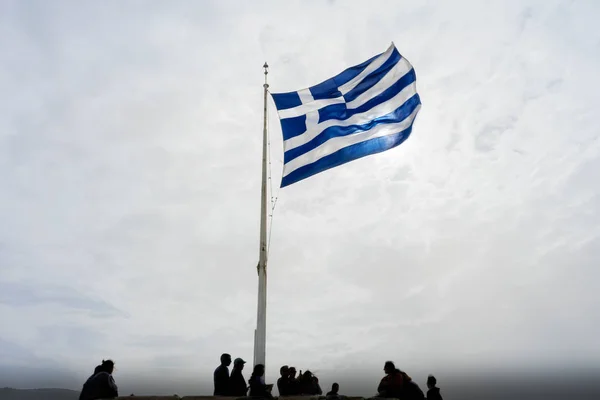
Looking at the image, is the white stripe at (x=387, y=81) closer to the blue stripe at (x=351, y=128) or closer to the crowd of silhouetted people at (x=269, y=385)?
the blue stripe at (x=351, y=128)

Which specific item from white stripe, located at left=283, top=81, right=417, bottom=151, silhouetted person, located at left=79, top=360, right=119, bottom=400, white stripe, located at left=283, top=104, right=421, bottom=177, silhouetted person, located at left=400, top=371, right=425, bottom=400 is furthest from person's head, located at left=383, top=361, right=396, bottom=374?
white stripe, located at left=283, top=81, right=417, bottom=151

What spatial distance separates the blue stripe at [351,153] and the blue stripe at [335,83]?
1933 mm

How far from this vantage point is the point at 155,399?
10133mm

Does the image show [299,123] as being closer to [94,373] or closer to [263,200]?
[263,200]

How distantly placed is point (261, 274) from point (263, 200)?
7.41 feet

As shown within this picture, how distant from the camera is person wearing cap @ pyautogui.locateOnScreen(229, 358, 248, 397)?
11.6 metres

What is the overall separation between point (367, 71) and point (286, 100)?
299cm

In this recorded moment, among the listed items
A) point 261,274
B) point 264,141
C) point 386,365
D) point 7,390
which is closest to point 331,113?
point 264,141

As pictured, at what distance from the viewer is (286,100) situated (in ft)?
54.9

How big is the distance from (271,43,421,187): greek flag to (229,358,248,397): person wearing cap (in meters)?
5.97

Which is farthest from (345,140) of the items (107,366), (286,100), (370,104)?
(107,366)

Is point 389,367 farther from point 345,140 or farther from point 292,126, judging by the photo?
point 292,126

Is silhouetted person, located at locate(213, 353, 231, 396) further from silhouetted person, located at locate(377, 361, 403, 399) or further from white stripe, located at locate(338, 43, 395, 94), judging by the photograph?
white stripe, located at locate(338, 43, 395, 94)

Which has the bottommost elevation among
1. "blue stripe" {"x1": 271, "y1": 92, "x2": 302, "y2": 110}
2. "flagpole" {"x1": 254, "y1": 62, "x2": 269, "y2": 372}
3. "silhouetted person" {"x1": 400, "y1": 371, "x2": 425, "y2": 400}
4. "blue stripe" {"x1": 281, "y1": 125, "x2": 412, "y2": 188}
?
"silhouetted person" {"x1": 400, "y1": 371, "x2": 425, "y2": 400}
